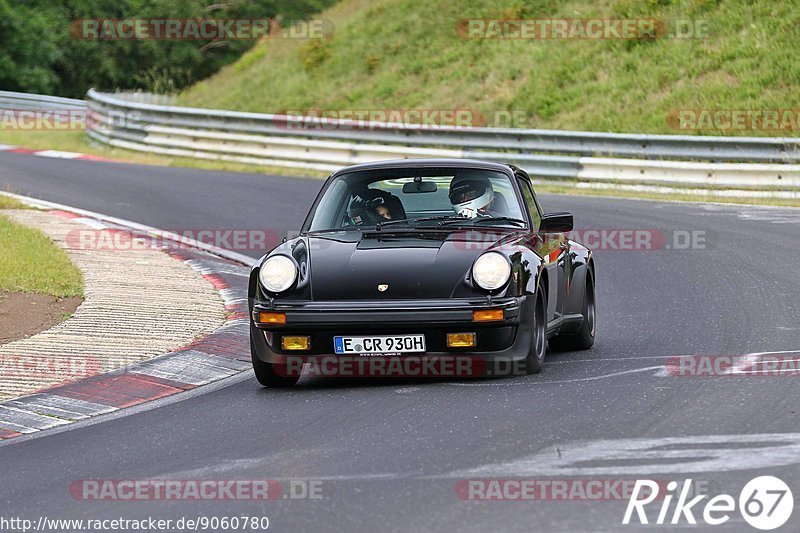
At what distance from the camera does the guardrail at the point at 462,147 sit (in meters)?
20.5

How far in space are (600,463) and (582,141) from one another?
669 inches

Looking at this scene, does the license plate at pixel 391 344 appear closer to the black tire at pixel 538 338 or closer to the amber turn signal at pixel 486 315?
the amber turn signal at pixel 486 315

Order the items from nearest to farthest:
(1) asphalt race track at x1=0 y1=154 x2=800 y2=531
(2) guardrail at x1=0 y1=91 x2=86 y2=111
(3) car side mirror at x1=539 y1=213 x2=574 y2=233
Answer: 1. (1) asphalt race track at x1=0 y1=154 x2=800 y2=531
2. (3) car side mirror at x1=539 y1=213 x2=574 y2=233
3. (2) guardrail at x1=0 y1=91 x2=86 y2=111

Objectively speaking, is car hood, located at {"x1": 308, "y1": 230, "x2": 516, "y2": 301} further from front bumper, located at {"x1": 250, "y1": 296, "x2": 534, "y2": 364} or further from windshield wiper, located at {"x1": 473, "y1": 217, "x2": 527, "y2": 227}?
windshield wiper, located at {"x1": 473, "y1": 217, "x2": 527, "y2": 227}

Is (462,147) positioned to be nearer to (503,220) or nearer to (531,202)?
(531,202)

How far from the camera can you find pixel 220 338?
979 centimetres

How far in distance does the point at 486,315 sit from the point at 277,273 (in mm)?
1253

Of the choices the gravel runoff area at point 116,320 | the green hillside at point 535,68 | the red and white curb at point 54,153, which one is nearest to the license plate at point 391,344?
the gravel runoff area at point 116,320

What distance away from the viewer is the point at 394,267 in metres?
7.89

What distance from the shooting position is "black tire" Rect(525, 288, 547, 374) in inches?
316

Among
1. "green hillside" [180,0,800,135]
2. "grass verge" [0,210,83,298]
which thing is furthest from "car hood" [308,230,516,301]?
"green hillside" [180,0,800,135]

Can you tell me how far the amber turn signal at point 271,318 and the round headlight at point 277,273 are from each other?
0.48 ft

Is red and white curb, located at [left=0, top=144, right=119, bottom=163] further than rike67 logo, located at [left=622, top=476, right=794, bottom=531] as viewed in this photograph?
Yes

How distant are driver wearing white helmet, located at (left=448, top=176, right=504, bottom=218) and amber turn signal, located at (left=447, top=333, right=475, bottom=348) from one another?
4.43 feet
